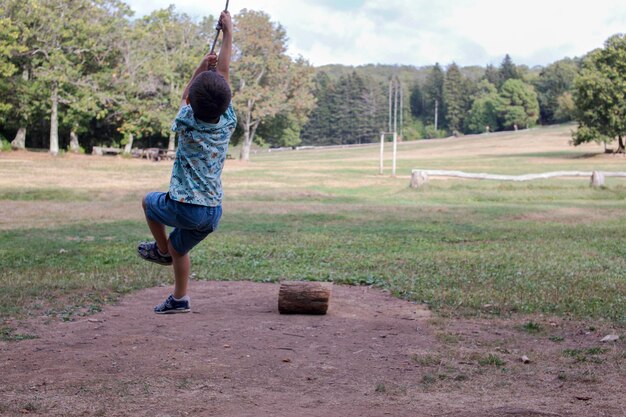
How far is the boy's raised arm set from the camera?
654cm

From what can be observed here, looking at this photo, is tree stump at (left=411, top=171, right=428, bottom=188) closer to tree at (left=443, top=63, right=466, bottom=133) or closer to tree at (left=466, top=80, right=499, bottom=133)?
tree at (left=466, top=80, right=499, bottom=133)

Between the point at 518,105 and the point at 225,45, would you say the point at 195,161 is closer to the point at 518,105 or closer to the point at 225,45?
the point at 225,45

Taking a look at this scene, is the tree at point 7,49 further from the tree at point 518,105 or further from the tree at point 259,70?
the tree at point 518,105

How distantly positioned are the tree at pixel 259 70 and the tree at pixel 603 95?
981 inches

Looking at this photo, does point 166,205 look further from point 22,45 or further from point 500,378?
point 22,45

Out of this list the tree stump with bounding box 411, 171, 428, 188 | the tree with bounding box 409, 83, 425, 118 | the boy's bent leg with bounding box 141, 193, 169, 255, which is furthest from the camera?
the tree with bounding box 409, 83, 425, 118

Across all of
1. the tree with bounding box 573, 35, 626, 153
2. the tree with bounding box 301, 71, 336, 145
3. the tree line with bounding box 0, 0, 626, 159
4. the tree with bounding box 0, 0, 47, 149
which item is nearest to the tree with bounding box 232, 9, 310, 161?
the tree line with bounding box 0, 0, 626, 159

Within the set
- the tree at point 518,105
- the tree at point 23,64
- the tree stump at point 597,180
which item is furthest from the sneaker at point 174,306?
the tree at point 518,105

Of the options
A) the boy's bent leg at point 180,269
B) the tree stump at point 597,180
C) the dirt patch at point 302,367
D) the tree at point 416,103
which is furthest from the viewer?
the tree at point 416,103

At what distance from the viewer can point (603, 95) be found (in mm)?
64125

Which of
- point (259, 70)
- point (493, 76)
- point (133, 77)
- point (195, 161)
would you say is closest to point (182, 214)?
point (195, 161)

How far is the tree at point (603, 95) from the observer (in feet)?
210

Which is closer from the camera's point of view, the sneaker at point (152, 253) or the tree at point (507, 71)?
the sneaker at point (152, 253)

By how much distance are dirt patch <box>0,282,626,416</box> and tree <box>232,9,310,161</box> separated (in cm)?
5955
